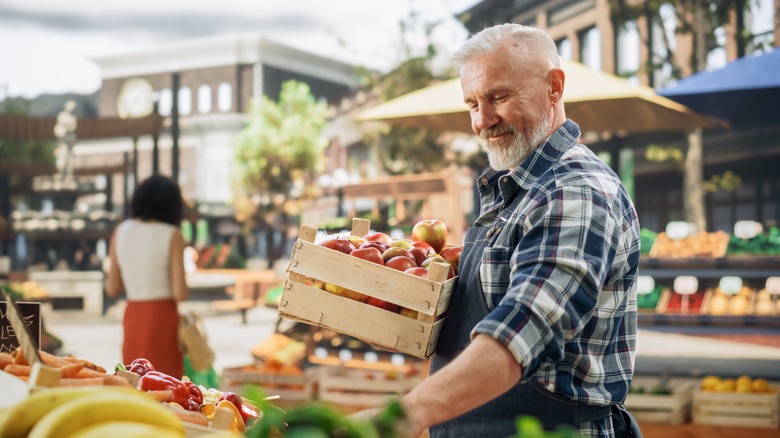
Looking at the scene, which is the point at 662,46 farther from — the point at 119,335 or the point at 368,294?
the point at 368,294

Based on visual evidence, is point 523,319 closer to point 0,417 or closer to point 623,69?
point 0,417

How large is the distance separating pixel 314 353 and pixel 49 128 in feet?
27.7

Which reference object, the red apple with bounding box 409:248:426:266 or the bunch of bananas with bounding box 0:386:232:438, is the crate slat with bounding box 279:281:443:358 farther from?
the bunch of bananas with bounding box 0:386:232:438

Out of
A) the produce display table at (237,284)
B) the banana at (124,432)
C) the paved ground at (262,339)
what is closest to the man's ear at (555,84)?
the banana at (124,432)

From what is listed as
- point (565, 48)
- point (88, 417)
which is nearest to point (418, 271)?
point (88, 417)

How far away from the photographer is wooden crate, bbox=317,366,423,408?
22.0ft

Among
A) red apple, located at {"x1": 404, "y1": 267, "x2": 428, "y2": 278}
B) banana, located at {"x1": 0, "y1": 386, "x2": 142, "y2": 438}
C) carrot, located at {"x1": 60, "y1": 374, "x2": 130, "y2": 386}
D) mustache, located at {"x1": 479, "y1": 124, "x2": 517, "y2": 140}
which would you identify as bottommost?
carrot, located at {"x1": 60, "y1": 374, "x2": 130, "y2": 386}

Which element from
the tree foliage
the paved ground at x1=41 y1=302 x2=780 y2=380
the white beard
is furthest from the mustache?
the tree foliage

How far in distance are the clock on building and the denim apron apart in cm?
4663

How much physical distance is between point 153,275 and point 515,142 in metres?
3.15

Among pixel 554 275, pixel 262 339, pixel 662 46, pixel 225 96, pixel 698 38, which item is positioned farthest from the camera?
pixel 225 96

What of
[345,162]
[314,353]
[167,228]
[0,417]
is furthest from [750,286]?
[345,162]

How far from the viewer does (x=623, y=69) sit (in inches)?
613

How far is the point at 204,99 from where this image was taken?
Result: 4428 cm
